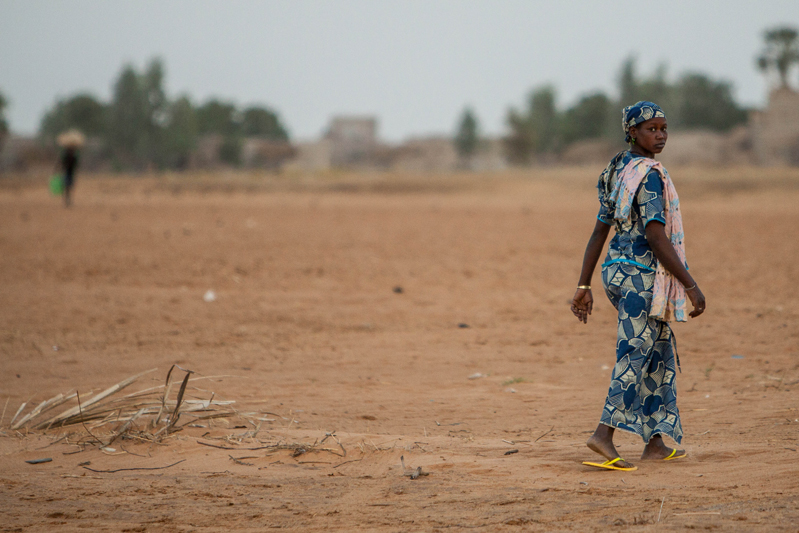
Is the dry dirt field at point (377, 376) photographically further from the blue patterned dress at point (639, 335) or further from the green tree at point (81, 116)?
the green tree at point (81, 116)

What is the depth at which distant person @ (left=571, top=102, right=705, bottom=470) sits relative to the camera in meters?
3.29

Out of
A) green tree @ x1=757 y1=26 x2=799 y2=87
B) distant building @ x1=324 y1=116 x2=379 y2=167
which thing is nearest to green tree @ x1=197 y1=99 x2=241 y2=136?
distant building @ x1=324 y1=116 x2=379 y2=167

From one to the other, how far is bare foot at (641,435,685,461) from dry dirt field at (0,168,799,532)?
0.10 m

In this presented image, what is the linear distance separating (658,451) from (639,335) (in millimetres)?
619

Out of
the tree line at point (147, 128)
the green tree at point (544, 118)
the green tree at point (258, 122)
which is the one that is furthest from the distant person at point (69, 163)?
the green tree at point (258, 122)

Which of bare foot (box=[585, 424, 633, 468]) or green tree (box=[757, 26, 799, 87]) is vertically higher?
green tree (box=[757, 26, 799, 87])

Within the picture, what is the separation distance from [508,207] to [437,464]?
1892 cm

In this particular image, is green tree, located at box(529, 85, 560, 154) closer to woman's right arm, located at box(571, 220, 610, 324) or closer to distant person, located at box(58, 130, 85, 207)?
distant person, located at box(58, 130, 85, 207)

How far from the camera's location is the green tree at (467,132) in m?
51.7

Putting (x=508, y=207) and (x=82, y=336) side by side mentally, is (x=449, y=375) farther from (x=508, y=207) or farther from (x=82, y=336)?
(x=508, y=207)

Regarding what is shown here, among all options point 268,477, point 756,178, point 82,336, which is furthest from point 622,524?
point 756,178

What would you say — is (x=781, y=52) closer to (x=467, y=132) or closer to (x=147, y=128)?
(x=467, y=132)

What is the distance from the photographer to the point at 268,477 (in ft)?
11.2

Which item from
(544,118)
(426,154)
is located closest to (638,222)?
(544,118)
